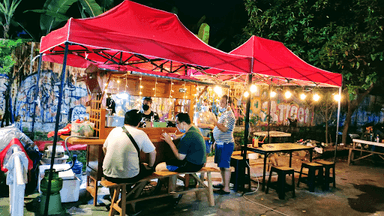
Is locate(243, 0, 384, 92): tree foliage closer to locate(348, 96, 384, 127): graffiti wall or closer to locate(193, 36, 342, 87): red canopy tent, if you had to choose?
locate(193, 36, 342, 87): red canopy tent

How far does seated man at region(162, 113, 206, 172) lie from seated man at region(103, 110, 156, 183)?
0.64m

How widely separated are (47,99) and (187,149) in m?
6.31

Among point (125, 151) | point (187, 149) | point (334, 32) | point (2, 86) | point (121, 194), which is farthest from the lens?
point (334, 32)

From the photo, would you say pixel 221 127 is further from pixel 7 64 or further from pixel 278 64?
pixel 7 64

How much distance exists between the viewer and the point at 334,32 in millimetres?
9742

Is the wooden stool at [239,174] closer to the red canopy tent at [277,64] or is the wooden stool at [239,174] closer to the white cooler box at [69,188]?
the red canopy tent at [277,64]

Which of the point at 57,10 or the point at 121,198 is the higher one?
the point at 57,10

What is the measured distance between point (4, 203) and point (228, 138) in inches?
170

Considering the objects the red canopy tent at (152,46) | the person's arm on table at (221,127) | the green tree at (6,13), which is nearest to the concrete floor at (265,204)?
the person's arm on table at (221,127)

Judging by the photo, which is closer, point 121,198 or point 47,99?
point 121,198

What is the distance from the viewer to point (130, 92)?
19.0 ft

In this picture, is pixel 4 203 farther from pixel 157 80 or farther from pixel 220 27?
pixel 220 27

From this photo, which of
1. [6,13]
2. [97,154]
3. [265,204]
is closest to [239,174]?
[265,204]

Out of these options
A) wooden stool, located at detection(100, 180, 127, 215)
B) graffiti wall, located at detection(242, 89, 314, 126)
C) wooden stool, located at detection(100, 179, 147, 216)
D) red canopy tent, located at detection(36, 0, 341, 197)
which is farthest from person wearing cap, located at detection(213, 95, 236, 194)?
graffiti wall, located at detection(242, 89, 314, 126)
